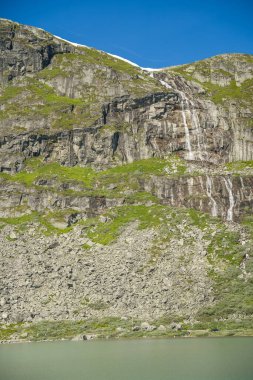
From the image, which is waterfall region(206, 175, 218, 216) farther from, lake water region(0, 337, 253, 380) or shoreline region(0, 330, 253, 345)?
lake water region(0, 337, 253, 380)

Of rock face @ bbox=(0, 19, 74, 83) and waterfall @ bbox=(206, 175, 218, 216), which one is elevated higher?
rock face @ bbox=(0, 19, 74, 83)

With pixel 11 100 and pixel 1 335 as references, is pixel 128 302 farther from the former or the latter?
pixel 11 100

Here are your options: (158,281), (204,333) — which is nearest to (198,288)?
(158,281)

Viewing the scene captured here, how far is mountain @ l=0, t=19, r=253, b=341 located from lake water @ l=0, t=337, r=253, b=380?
10.2 metres

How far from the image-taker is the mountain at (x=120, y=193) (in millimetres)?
80875

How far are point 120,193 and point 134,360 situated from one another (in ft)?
234

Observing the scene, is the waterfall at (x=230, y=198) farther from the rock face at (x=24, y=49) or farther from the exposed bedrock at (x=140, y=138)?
the rock face at (x=24, y=49)

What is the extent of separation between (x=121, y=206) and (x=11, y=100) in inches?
2272

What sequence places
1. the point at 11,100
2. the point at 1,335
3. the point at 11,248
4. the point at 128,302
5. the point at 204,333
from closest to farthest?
the point at 204,333 → the point at 1,335 → the point at 128,302 → the point at 11,248 → the point at 11,100

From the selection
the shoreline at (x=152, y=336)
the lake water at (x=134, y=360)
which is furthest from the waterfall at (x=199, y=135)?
the lake water at (x=134, y=360)

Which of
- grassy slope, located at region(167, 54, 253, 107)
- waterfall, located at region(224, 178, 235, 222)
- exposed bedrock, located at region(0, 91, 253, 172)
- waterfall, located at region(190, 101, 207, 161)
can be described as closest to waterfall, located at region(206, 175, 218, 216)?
waterfall, located at region(224, 178, 235, 222)

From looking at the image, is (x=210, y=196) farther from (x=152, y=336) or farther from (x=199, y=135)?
(x=152, y=336)

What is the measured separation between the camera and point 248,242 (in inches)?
3688

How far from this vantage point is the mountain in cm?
8088
